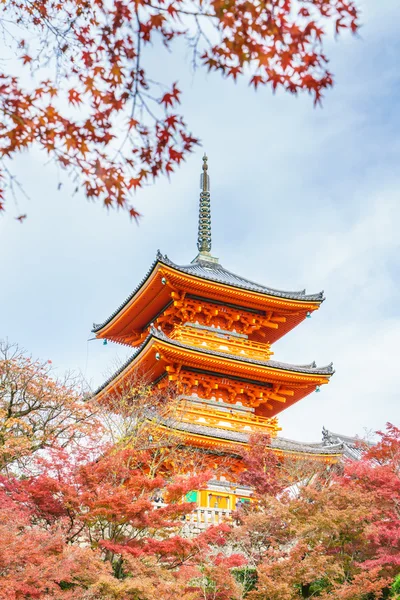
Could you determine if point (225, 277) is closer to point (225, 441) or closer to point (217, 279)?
point (217, 279)

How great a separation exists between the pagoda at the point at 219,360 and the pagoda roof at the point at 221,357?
33 mm

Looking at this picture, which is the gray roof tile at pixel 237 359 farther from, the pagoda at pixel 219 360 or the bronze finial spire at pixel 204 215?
the bronze finial spire at pixel 204 215

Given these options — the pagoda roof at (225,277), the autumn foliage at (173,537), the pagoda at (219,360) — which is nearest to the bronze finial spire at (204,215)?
the pagoda roof at (225,277)

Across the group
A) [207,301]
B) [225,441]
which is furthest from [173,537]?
[207,301]

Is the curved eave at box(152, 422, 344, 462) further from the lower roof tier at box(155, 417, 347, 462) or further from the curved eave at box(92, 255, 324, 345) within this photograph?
the curved eave at box(92, 255, 324, 345)

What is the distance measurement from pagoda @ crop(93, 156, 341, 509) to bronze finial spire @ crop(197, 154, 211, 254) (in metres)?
2.88

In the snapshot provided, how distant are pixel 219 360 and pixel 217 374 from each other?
3.30 ft

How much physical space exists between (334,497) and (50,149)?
33.7ft

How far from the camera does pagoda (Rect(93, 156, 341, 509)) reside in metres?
19.5

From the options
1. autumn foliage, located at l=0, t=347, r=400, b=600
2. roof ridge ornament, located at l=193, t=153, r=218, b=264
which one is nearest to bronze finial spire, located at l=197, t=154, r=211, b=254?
roof ridge ornament, located at l=193, t=153, r=218, b=264

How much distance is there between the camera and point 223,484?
1855 cm

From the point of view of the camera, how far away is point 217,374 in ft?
69.3

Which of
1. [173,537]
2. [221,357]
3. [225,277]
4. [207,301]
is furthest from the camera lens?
[225,277]

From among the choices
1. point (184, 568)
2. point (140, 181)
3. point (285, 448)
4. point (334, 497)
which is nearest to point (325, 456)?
point (285, 448)
